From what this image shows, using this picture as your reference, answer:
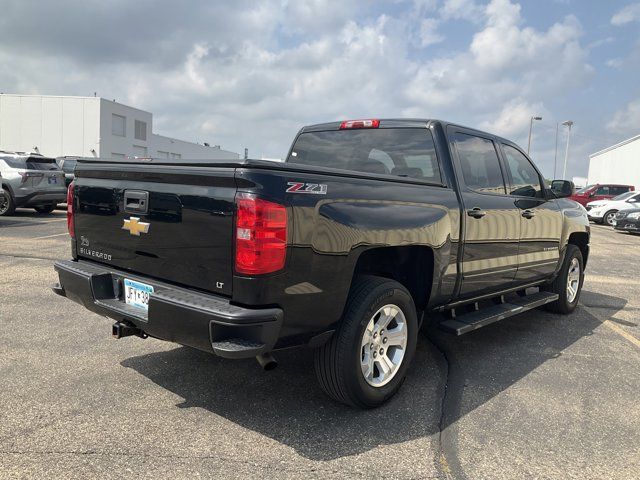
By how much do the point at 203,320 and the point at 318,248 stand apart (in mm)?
711

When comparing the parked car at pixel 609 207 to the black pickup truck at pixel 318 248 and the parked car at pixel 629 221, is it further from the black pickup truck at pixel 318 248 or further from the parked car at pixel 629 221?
the black pickup truck at pixel 318 248

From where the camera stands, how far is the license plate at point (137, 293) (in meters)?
3.06

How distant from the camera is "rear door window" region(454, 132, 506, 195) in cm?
424

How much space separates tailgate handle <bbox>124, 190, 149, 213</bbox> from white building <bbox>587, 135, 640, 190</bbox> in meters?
41.8

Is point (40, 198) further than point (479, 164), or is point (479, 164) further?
point (40, 198)

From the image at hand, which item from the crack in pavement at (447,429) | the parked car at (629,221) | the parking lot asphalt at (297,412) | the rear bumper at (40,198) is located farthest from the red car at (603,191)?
the crack in pavement at (447,429)

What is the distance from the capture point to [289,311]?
9.04ft

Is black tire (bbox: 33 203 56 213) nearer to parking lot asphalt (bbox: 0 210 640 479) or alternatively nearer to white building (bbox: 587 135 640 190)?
parking lot asphalt (bbox: 0 210 640 479)

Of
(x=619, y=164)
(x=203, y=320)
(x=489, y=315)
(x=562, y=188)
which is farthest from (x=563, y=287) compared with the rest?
(x=619, y=164)

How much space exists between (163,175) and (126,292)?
790 millimetres

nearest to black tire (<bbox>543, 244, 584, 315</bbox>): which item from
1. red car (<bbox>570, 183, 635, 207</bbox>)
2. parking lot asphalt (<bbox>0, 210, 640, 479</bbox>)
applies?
parking lot asphalt (<bbox>0, 210, 640, 479</bbox>)

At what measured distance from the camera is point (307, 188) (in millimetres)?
2754

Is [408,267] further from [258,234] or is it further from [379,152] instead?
[258,234]

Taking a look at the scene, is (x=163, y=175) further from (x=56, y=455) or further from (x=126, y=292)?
(x=56, y=455)
